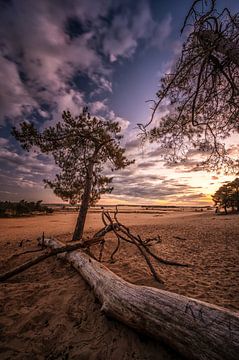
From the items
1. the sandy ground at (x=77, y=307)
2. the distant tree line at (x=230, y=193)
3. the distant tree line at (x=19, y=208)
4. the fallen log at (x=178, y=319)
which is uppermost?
the distant tree line at (x=230, y=193)

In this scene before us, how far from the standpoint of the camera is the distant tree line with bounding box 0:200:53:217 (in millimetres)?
25791

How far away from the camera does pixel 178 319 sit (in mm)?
2430

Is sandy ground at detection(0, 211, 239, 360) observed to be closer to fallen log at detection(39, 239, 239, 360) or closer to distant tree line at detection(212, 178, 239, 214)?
fallen log at detection(39, 239, 239, 360)

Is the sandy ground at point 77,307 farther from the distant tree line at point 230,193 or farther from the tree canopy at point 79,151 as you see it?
the distant tree line at point 230,193

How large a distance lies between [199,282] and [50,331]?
3.69 m

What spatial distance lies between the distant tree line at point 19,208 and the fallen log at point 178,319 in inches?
1039

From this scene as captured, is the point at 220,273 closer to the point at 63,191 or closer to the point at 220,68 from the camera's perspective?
the point at 220,68

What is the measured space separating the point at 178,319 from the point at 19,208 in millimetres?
30396

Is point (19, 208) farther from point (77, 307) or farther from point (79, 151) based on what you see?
point (77, 307)

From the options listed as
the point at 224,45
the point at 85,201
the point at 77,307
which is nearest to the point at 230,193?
the point at 85,201

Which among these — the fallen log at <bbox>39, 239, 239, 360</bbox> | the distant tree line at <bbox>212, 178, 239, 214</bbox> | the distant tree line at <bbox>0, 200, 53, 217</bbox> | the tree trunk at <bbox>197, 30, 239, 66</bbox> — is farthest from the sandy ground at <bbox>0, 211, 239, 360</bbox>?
the distant tree line at <bbox>212, 178, 239, 214</bbox>

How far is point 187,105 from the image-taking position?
18.9ft

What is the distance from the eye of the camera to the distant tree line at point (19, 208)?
25.8 m

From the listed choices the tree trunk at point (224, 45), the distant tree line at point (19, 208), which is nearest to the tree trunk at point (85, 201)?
the tree trunk at point (224, 45)
